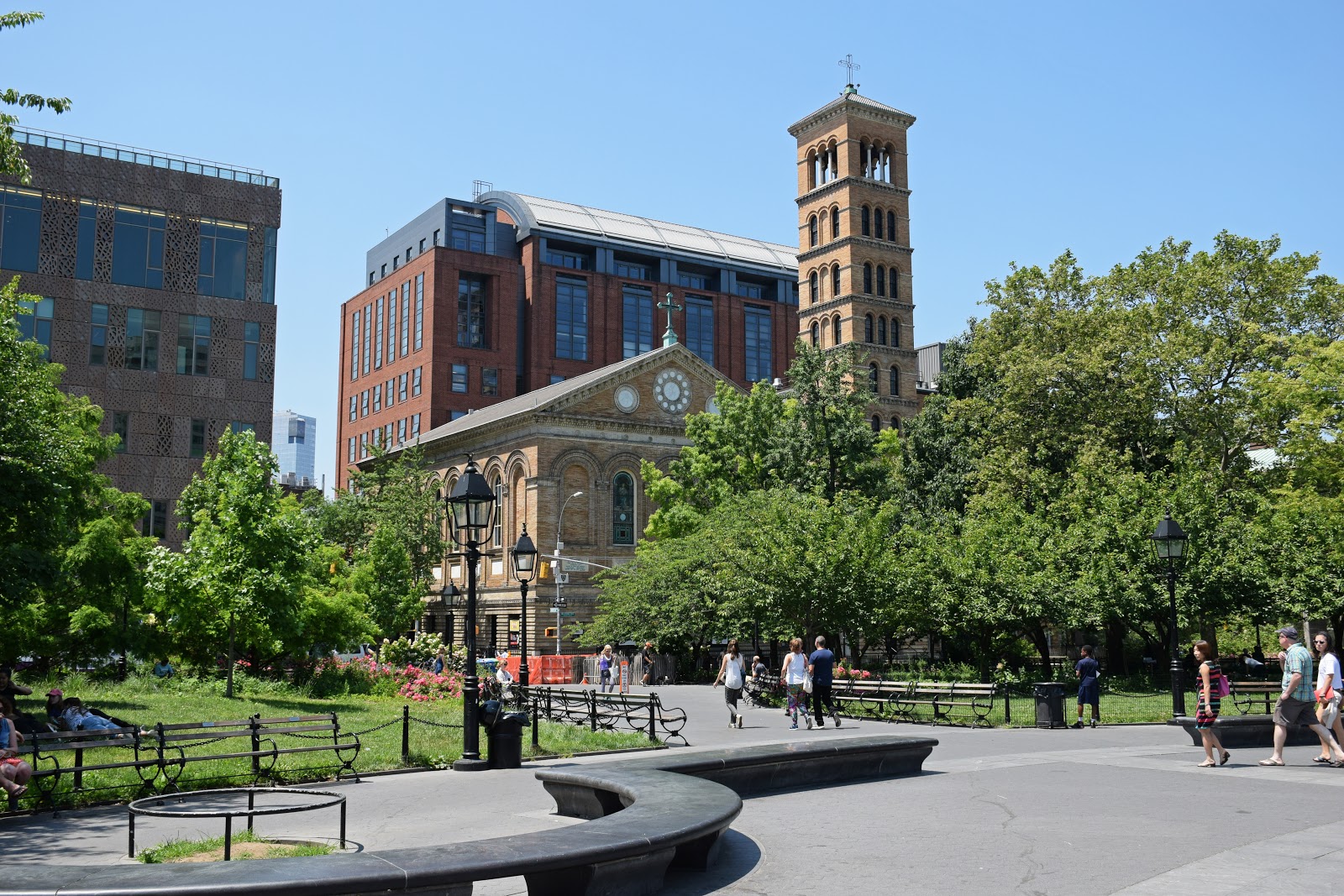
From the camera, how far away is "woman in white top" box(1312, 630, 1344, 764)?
14.5 metres

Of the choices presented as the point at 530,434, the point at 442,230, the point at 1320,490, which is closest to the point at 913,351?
the point at 530,434

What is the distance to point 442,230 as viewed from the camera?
96.4m

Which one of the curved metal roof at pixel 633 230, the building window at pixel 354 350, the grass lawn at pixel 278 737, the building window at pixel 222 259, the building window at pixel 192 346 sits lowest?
the grass lawn at pixel 278 737

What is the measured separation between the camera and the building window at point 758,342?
102562 millimetres

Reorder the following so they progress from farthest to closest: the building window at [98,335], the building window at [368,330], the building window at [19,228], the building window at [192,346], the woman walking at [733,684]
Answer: the building window at [368,330], the building window at [192,346], the building window at [98,335], the building window at [19,228], the woman walking at [733,684]

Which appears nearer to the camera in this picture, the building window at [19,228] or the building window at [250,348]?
the building window at [19,228]

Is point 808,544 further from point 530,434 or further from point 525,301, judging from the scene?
point 525,301

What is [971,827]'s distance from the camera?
1089 cm

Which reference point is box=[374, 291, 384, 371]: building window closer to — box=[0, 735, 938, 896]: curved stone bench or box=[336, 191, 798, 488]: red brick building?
box=[336, 191, 798, 488]: red brick building

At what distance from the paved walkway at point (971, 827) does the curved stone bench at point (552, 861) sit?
1.50 feet

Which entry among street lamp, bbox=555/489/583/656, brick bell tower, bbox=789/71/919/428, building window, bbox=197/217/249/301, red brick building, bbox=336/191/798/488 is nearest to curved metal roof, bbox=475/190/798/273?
red brick building, bbox=336/191/798/488

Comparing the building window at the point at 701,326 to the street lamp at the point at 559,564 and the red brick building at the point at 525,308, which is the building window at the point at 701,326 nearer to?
the red brick building at the point at 525,308

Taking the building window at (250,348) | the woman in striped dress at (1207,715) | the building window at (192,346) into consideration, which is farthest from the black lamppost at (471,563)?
the building window at (250,348)

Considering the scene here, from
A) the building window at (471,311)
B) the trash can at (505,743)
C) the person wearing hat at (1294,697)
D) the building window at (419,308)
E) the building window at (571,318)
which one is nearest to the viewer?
the person wearing hat at (1294,697)
